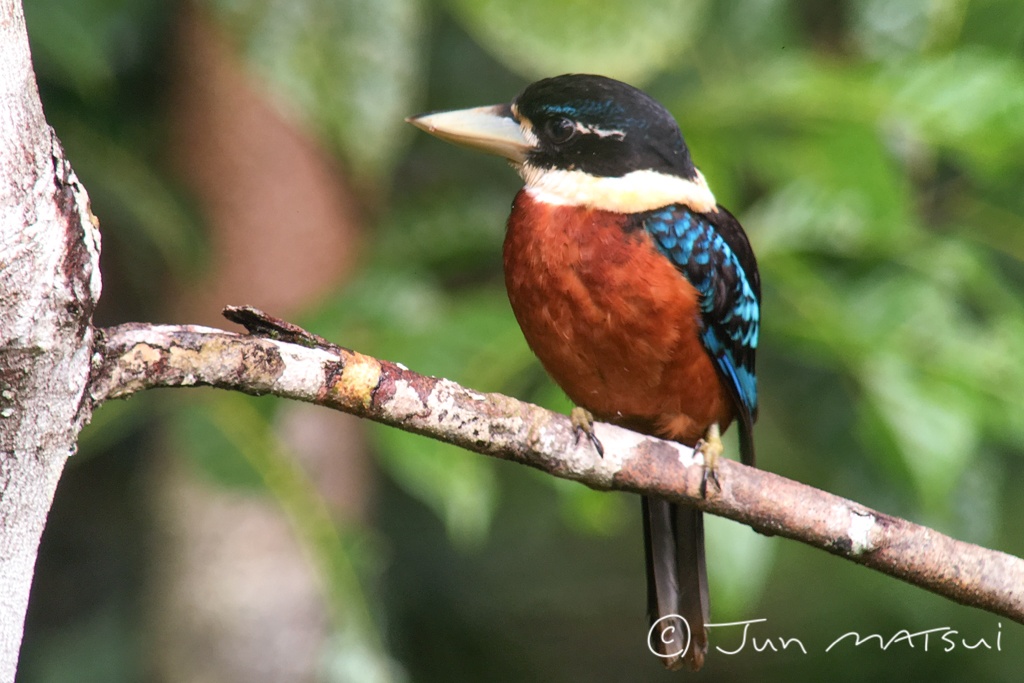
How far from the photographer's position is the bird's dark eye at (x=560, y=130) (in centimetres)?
222

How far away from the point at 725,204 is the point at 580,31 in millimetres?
647

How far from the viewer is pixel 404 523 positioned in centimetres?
401

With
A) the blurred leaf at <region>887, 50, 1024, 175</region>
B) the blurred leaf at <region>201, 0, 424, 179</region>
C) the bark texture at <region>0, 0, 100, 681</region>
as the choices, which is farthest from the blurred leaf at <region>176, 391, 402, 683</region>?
the blurred leaf at <region>887, 50, 1024, 175</region>

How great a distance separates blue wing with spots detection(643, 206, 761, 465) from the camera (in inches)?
84.1

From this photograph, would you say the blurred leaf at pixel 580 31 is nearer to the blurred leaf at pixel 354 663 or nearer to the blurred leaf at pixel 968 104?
the blurred leaf at pixel 968 104

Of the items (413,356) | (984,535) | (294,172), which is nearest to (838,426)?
(984,535)

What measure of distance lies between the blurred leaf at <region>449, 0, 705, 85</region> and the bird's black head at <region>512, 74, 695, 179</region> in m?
0.19

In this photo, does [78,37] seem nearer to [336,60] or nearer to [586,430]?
[336,60]

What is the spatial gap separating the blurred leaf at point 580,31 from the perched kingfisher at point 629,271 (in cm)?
18

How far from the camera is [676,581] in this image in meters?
2.41

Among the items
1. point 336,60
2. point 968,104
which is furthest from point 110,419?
point 968,104

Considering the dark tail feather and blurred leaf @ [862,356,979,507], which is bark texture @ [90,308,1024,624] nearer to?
the dark tail feather
